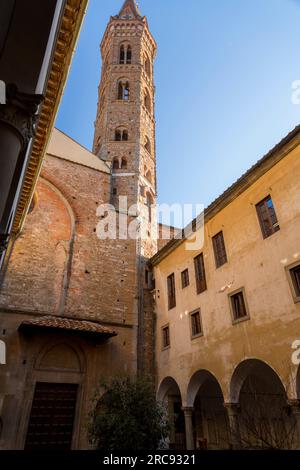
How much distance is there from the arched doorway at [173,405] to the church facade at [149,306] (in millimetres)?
47

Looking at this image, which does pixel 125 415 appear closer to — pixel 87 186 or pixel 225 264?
pixel 225 264

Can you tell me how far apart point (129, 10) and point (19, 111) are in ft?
101

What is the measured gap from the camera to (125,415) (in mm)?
8984

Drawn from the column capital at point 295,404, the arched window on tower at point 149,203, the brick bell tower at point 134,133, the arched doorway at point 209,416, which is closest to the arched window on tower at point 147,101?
the brick bell tower at point 134,133

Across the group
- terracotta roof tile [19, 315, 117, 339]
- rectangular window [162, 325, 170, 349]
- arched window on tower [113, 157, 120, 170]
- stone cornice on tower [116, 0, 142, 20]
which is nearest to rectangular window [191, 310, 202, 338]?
rectangular window [162, 325, 170, 349]

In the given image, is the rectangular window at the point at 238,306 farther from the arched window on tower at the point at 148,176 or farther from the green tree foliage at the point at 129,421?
the arched window on tower at the point at 148,176

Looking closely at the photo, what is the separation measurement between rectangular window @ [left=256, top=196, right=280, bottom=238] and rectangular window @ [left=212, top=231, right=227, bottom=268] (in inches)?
71.7

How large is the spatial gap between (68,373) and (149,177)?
39.9ft

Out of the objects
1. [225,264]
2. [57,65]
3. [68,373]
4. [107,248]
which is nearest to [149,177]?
[107,248]

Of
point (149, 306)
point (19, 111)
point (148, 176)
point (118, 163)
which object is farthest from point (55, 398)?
point (148, 176)

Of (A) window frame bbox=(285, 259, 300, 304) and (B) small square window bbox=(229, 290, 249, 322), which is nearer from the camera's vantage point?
(A) window frame bbox=(285, 259, 300, 304)

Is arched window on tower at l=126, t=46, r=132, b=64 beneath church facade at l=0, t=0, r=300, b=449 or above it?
above

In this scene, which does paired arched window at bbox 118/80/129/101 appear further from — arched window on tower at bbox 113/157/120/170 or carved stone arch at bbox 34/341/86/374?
carved stone arch at bbox 34/341/86/374

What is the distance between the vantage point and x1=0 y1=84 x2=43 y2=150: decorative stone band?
3432mm
